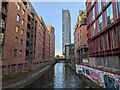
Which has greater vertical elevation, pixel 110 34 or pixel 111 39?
pixel 110 34

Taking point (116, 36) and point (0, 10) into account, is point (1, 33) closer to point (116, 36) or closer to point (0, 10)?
point (0, 10)

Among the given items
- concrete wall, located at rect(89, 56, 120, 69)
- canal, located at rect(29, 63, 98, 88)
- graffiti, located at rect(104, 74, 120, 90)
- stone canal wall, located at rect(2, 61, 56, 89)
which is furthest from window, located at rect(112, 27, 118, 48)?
stone canal wall, located at rect(2, 61, 56, 89)

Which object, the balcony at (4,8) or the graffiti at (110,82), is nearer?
the graffiti at (110,82)

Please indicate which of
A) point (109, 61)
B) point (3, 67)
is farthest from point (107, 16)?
point (3, 67)

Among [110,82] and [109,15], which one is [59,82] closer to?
[110,82]

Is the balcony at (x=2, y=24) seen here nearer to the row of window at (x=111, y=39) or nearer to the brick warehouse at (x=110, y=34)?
the brick warehouse at (x=110, y=34)

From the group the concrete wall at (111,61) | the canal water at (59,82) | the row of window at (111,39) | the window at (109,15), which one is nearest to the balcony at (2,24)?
the canal water at (59,82)

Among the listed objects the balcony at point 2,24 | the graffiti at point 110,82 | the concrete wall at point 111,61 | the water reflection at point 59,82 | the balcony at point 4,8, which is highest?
the balcony at point 4,8

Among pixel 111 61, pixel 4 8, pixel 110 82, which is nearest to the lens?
pixel 110 82

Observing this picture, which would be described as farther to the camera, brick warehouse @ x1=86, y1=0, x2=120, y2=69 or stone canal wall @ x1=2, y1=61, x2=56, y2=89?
brick warehouse @ x1=86, y1=0, x2=120, y2=69

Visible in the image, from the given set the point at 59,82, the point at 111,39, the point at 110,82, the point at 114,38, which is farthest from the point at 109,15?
the point at 59,82

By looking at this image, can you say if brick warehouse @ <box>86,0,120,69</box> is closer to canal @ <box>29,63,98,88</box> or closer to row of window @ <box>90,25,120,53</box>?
row of window @ <box>90,25,120,53</box>

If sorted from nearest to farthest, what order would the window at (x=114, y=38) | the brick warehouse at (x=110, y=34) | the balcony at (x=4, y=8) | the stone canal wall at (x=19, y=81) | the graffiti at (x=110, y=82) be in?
1. the graffiti at (x=110, y=82)
2. the stone canal wall at (x=19, y=81)
3. the brick warehouse at (x=110, y=34)
4. the window at (x=114, y=38)
5. the balcony at (x=4, y=8)

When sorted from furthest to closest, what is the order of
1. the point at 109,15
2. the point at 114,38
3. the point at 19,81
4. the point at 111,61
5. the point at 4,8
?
the point at 4,8 < the point at 109,15 < the point at 111,61 < the point at 114,38 < the point at 19,81
